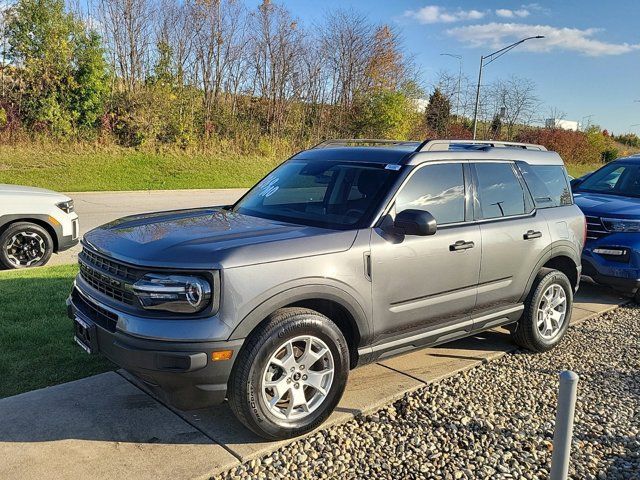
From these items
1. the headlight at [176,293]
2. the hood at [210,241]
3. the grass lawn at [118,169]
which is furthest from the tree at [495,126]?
the headlight at [176,293]

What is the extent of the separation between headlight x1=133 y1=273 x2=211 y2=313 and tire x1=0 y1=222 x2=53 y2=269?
5.22m

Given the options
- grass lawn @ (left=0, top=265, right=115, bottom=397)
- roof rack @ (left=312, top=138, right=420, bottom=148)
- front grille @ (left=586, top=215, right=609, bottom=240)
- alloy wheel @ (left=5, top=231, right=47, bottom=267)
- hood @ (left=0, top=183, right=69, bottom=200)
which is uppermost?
roof rack @ (left=312, top=138, right=420, bottom=148)

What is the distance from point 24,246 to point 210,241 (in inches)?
212

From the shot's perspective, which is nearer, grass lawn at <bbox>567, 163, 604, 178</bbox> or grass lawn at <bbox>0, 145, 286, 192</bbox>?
grass lawn at <bbox>0, 145, 286, 192</bbox>

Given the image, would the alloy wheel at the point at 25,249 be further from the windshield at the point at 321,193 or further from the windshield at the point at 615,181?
the windshield at the point at 615,181

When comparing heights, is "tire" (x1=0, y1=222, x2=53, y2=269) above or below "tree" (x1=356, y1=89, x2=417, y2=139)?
below

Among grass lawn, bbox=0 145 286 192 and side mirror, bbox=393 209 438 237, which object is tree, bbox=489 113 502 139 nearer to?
grass lawn, bbox=0 145 286 192

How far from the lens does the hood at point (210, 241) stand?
122 inches

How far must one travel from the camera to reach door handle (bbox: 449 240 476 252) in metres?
4.15

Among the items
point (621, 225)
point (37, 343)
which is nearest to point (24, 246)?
point (37, 343)

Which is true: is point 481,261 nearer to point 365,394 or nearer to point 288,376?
point 365,394

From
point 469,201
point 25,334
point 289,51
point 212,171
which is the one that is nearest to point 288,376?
point 469,201

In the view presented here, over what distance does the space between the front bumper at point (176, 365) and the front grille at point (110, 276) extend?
0.20 metres

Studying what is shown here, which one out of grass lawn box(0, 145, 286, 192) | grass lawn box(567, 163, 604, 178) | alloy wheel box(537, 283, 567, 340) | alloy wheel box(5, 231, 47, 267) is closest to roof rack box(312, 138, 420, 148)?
alloy wheel box(537, 283, 567, 340)
